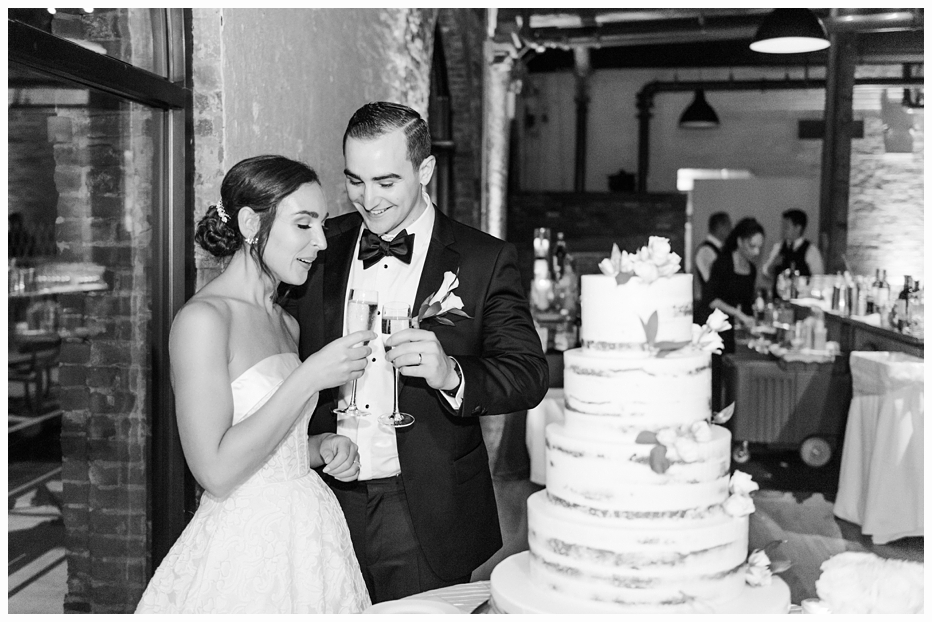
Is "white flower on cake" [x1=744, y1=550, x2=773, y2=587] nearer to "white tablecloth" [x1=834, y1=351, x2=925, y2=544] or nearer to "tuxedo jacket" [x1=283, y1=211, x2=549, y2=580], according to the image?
"tuxedo jacket" [x1=283, y1=211, x2=549, y2=580]

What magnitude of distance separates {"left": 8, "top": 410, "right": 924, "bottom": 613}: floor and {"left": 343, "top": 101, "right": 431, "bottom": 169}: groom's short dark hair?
46.1 inches

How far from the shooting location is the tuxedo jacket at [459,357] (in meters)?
2.17

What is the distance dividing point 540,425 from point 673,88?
386 inches

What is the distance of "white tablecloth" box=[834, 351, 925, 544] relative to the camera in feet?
14.6

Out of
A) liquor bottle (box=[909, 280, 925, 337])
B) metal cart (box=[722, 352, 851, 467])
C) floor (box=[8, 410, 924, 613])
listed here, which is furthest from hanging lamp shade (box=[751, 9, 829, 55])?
floor (box=[8, 410, 924, 613])

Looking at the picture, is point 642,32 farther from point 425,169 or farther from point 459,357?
point 459,357

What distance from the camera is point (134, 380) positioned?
275cm

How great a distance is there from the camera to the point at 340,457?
2.06m

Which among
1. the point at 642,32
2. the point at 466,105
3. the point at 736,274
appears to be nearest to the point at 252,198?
the point at 736,274

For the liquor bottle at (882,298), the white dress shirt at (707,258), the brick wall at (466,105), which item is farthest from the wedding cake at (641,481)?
the brick wall at (466,105)

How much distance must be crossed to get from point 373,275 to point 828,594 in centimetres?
130

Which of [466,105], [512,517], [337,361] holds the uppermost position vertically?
[466,105]

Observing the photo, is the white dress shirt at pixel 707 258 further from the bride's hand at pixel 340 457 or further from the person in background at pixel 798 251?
the bride's hand at pixel 340 457
